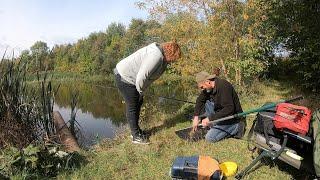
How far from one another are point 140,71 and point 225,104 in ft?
4.70

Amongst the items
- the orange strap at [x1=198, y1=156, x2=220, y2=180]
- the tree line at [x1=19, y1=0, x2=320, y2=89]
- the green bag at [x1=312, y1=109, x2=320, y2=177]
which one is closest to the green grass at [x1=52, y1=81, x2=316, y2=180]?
the orange strap at [x1=198, y1=156, x2=220, y2=180]

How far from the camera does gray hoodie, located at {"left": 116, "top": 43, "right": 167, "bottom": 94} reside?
21.4ft

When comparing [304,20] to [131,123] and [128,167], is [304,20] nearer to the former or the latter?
[131,123]

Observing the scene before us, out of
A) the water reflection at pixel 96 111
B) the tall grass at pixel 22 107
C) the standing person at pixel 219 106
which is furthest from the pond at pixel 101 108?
the standing person at pixel 219 106

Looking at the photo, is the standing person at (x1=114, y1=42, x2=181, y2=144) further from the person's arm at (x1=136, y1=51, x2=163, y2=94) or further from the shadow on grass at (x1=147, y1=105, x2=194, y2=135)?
the shadow on grass at (x1=147, y1=105, x2=194, y2=135)

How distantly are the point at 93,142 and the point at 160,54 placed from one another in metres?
2.84

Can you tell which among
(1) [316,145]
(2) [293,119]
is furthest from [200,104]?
(1) [316,145]

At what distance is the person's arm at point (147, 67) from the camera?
6.50 m

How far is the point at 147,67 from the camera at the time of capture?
6496mm

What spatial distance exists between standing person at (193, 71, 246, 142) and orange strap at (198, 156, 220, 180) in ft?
4.32

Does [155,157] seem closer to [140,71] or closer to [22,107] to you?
[140,71]

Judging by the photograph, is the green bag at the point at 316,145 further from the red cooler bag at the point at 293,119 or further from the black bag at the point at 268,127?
the black bag at the point at 268,127

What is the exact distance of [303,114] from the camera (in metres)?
4.79

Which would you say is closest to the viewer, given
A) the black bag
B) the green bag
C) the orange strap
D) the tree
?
the green bag
